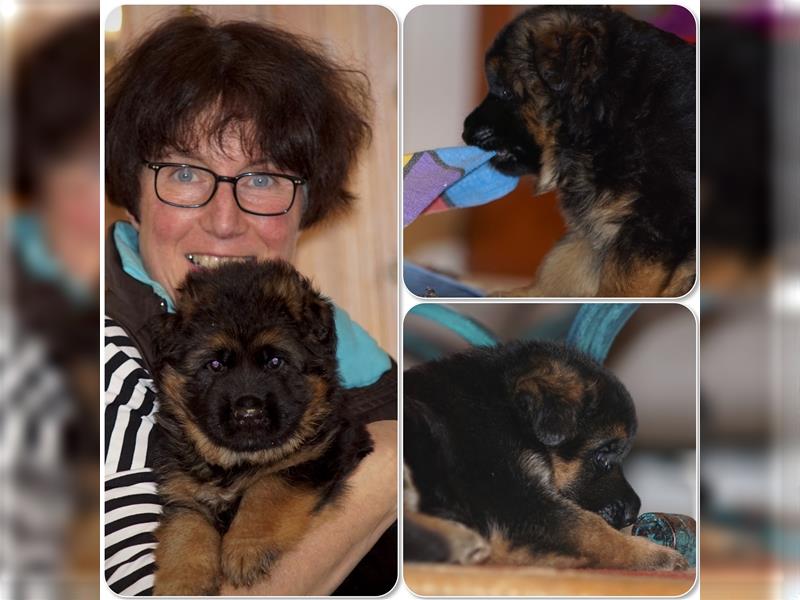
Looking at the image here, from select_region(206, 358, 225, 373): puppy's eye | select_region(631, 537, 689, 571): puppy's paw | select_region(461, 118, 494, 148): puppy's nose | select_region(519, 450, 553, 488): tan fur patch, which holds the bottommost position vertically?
select_region(631, 537, 689, 571): puppy's paw

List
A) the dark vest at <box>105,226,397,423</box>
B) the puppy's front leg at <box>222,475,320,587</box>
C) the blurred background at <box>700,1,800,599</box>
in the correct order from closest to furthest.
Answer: the puppy's front leg at <box>222,475,320,587</box>
the dark vest at <box>105,226,397,423</box>
the blurred background at <box>700,1,800,599</box>

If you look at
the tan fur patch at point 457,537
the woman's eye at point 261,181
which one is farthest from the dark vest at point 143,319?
the woman's eye at point 261,181

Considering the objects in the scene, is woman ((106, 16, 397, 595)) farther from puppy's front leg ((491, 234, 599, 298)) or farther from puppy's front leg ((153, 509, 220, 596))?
puppy's front leg ((491, 234, 599, 298))

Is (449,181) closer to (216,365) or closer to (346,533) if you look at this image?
(216,365)

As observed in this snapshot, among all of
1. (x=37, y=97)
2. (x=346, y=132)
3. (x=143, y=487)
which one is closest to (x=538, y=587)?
(x=143, y=487)

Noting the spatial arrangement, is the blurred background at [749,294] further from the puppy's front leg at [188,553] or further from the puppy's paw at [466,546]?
the puppy's front leg at [188,553]

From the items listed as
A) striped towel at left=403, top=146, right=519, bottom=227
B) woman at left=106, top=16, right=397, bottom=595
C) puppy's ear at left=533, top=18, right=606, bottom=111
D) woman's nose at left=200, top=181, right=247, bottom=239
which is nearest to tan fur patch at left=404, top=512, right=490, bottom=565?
woman at left=106, top=16, right=397, bottom=595

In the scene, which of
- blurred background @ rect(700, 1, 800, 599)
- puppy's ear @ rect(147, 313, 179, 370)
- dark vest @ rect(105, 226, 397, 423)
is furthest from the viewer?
blurred background @ rect(700, 1, 800, 599)
